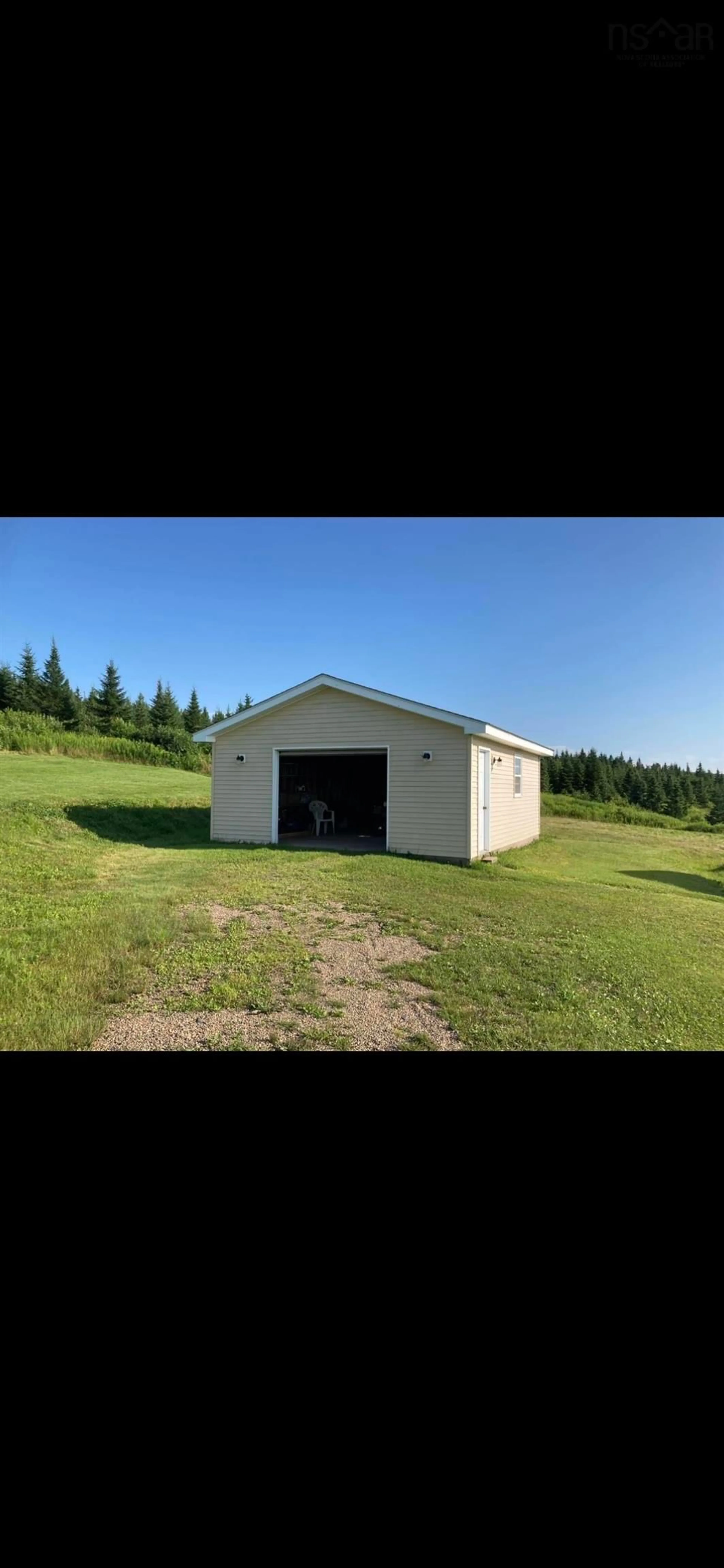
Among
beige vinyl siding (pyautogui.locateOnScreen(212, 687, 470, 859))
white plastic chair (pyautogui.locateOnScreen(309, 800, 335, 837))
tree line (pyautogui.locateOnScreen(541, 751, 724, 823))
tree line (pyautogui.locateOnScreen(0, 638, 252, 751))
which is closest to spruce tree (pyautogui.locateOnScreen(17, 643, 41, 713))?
tree line (pyautogui.locateOnScreen(0, 638, 252, 751))

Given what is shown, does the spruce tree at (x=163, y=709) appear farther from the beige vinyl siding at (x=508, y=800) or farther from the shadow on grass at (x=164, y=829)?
the beige vinyl siding at (x=508, y=800)

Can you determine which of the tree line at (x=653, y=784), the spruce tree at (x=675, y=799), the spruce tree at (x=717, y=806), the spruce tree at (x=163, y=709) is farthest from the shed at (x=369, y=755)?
the spruce tree at (x=717, y=806)

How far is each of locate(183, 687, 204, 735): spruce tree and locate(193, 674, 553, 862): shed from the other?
0.55ft

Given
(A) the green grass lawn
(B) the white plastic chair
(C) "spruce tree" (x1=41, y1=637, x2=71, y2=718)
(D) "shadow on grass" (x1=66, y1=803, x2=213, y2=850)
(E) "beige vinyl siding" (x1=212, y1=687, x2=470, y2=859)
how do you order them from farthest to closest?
(B) the white plastic chair
(E) "beige vinyl siding" (x1=212, y1=687, x2=470, y2=859)
(D) "shadow on grass" (x1=66, y1=803, x2=213, y2=850)
(C) "spruce tree" (x1=41, y1=637, x2=71, y2=718)
(A) the green grass lawn

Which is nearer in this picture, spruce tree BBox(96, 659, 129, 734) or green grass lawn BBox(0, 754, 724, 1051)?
green grass lawn BBox(0, 754, 724, 1051)

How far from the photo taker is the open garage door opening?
17.2 ft

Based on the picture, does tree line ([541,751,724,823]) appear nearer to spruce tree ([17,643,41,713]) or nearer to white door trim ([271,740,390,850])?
white door trim ([271,740,390,850])

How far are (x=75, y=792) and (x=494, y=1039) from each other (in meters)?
3.45

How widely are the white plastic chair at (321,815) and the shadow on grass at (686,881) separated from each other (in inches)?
120
